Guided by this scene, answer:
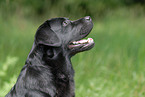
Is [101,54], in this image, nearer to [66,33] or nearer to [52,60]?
[66,33]

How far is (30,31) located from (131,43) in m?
3.05

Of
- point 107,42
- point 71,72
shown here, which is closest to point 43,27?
point 71,72

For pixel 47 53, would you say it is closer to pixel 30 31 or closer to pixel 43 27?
pixel 43 27

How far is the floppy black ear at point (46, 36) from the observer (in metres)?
2.33

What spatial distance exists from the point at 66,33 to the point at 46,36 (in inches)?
15.2

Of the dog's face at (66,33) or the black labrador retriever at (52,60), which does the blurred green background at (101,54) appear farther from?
the dog's face at (66,33)

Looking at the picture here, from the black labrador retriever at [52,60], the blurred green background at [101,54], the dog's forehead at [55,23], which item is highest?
the blurred green background at [101,54]

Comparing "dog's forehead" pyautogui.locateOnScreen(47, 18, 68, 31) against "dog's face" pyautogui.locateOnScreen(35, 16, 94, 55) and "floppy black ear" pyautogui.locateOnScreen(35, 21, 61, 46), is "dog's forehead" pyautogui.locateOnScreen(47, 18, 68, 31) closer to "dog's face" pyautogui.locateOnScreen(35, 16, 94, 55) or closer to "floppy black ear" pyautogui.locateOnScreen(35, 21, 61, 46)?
"dog's face" pyautogui.locateOnScreen(35, 16, 94, 55)

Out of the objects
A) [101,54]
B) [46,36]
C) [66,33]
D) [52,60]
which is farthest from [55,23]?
[101,54]

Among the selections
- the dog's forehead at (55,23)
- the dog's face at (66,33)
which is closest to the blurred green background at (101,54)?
the dog's face at (66,33)

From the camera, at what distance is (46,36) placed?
237 cm

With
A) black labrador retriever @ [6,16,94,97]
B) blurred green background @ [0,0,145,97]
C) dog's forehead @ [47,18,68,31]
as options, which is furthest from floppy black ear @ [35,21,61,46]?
blurred green background @ [0,0,145,97]

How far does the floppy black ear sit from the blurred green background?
4.22 feet

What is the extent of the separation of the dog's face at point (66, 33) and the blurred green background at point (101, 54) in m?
1.10
